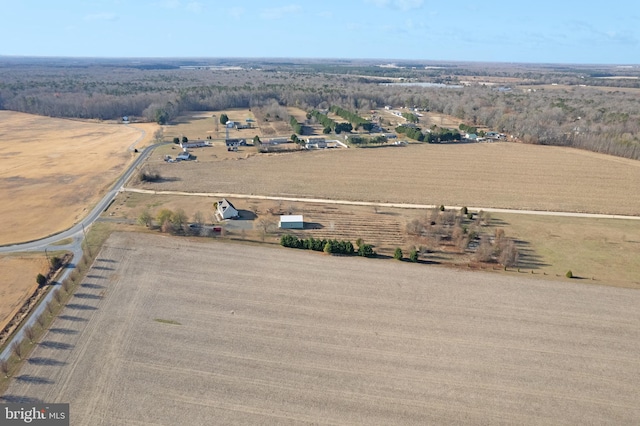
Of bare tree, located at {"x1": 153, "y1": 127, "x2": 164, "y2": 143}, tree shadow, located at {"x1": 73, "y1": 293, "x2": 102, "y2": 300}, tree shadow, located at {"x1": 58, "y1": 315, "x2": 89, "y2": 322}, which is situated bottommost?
tree shadow, located at {"x1": 58, "y1": 315, "x2": 89, "y2": 322}

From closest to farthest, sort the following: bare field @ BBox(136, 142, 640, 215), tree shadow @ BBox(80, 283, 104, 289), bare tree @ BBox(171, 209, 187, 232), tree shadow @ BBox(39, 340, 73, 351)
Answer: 1. tree shadow @ BBox(39, 340, 73, 351)
2. tree shadow @ BBox(80, 283, 104, 289)
3. bare tree @ BBox(171, 209, 187, 232)
4. bare field @ BBox(136, 142, 640, 215)

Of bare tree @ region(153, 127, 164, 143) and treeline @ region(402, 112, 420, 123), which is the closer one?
bare tree @ region(153, 127, 164, 143)

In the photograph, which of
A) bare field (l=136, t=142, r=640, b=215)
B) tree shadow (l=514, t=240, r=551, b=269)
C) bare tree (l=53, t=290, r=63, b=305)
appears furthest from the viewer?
bare field (l=136, t=142, r=640, b=215)

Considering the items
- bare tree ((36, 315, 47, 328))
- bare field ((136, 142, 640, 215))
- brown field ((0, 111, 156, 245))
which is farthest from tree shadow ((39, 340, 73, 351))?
bare field ((136, 142, 640, 215))

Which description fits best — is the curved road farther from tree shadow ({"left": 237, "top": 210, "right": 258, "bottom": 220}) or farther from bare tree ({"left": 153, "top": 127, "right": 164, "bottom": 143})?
bare tree ({"left": 153, "top": 127, "right": 164, "bottom": 143})

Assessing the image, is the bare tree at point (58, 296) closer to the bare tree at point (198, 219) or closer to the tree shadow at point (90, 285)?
the tree shadow at point (90, 285)

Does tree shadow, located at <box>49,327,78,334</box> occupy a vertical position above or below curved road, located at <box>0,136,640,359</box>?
below
